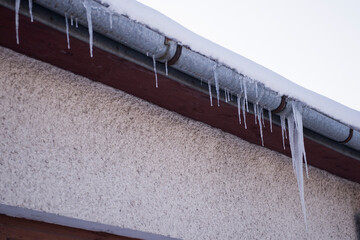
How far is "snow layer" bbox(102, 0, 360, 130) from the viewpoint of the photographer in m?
1.84

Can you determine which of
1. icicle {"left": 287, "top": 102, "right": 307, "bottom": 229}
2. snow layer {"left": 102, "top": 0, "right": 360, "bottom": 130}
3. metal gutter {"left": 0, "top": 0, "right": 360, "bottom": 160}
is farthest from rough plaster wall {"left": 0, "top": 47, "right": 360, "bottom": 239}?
snow layer {"left": 102, "top": 0, "right": 360, "bottom": 130}

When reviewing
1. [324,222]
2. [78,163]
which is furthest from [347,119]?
[78,163]

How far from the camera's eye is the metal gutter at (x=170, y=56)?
69.1 inches

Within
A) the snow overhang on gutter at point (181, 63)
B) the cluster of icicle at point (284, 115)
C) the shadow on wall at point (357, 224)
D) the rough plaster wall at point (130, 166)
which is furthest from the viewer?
the shadow on wall at point (357, 224)

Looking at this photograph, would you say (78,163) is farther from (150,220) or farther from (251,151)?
(251,151)

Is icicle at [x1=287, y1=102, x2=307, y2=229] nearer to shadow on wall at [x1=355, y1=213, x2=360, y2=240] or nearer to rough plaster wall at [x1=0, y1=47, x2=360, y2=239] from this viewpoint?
rough plaster wall at [x1=0, y1=47, x2=360, y2=239]

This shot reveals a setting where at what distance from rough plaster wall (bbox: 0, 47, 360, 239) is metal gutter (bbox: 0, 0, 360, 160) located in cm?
34

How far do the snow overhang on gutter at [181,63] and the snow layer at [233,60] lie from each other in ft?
0.06

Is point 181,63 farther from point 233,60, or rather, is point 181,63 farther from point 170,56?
point 233,60

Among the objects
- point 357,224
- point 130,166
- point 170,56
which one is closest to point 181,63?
point 170,56

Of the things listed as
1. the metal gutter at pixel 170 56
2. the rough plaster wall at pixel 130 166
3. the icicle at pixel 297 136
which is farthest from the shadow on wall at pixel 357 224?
the metal gutter at pixel 170 56

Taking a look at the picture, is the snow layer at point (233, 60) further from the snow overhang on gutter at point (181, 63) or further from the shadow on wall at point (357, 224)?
the shadow on wall at point (357, 224)

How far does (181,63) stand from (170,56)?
0.06 metres

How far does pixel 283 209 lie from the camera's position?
2.88 meters
